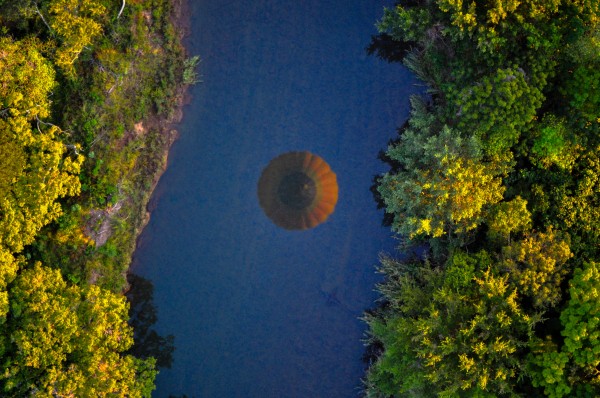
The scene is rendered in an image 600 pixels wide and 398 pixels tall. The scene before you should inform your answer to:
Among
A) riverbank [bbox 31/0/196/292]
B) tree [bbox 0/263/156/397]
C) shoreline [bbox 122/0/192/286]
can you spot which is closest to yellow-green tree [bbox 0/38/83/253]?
riverbank [bbox 31/0/196/292]

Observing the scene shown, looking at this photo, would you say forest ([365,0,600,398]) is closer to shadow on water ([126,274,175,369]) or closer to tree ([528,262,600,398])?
tree ([528,262,600,398])

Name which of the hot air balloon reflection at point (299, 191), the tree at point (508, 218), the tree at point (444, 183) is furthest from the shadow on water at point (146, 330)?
the tree at point (508, 218)

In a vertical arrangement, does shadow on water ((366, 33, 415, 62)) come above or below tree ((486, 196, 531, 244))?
above

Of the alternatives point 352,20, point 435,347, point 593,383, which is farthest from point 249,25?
point 593,383

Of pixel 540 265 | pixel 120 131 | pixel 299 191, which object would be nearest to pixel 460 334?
pixel 540 265

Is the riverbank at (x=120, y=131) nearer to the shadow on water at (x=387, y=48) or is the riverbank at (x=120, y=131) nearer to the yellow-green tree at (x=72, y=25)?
A: the yellow-green tree at (x=72, y=25)

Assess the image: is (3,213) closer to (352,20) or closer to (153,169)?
(153,169)
